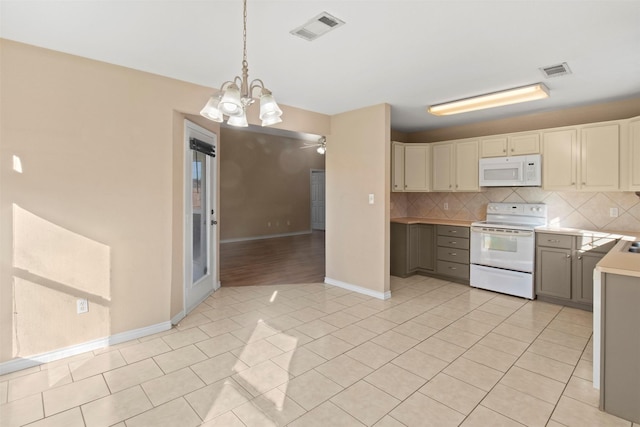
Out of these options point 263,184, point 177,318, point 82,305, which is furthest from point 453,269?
point 263,184

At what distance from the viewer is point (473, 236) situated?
15.3ft

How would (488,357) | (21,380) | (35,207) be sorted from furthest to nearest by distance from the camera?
1. (488,357)
2. (35,207)
3. (21,380)

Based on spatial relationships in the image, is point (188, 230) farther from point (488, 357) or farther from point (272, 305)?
point (488, 357)

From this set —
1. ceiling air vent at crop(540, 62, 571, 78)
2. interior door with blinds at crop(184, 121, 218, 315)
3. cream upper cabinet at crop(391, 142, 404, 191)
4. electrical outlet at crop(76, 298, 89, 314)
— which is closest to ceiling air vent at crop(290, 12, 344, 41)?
interior door with blinds at crop(184, 121, 218, 315)

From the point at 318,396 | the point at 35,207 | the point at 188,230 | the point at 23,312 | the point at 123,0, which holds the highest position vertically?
the point at 123,0

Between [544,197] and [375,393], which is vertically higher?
[544,197]

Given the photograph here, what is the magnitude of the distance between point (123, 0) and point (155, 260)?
2141 mm

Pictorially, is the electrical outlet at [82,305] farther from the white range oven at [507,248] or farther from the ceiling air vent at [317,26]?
the white range oven at [507,248]

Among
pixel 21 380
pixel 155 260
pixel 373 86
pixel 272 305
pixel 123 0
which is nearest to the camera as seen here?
pixel 123 0

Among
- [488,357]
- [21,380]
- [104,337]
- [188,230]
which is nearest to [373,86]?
[188,230]

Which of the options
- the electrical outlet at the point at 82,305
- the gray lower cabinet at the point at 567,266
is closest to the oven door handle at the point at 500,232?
the gray lower cabinet at the point at 567,266

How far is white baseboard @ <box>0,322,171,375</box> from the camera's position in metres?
2.50

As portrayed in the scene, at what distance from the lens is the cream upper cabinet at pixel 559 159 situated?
4029 mm

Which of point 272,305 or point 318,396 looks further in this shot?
point 272,305
